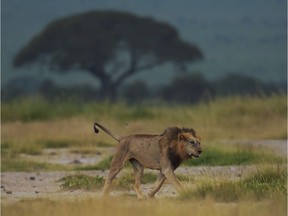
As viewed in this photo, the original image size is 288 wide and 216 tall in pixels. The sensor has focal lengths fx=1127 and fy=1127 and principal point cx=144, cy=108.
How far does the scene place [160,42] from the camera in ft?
160

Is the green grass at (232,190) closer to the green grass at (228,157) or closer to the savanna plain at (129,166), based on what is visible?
the savanna plain at (129,166)

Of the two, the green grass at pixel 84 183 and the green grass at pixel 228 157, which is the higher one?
the green grass at pixel 84 183

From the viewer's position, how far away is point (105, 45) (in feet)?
159

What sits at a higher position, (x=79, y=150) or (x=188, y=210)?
(x=188, y=210)

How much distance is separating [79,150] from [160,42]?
29.2m

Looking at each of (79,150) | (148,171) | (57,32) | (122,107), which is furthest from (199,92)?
(148,171)

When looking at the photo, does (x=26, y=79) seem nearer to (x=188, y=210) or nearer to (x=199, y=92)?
(x=199, y=92)

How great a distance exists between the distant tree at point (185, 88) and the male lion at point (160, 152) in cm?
3768

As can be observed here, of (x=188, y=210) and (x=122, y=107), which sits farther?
(x=122, y=107)

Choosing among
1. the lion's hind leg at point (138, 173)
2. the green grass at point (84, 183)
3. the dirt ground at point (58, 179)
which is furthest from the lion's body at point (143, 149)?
the green grass at point (84, 183)

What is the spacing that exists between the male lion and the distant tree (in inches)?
1483

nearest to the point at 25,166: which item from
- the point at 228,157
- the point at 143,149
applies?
the point at 228,157

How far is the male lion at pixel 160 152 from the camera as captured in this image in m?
10.4

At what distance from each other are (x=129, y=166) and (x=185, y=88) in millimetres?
35701
